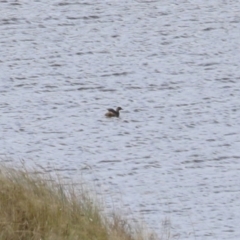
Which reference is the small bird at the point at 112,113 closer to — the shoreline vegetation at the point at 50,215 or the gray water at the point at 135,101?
the gray water at the point at 135,101

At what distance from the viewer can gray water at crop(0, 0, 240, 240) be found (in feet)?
39.7

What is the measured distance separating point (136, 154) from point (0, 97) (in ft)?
13.3

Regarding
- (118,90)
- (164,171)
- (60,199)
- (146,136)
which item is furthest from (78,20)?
(60,199)

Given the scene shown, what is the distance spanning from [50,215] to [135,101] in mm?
9809

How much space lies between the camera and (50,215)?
7.61 m

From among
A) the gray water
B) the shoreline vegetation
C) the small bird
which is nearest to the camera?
the shoreline vegetation

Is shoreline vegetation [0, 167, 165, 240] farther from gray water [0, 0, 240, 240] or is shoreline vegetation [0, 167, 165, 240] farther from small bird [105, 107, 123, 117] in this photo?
small bird [105, 107, 123, 117]

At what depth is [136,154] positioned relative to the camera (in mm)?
14211

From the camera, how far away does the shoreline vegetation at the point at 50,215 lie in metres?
7.38

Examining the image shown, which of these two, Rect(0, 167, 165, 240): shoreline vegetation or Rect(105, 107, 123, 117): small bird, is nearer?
Rect(0, 167, 165, 240): shoreline vegetation

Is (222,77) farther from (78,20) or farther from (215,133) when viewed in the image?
(78,20)

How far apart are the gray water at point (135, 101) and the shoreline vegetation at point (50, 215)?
166 cm

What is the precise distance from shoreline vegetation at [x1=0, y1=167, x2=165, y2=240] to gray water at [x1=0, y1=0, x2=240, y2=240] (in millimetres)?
1665

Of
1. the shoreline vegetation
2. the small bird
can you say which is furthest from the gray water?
the shoreline vegetation
